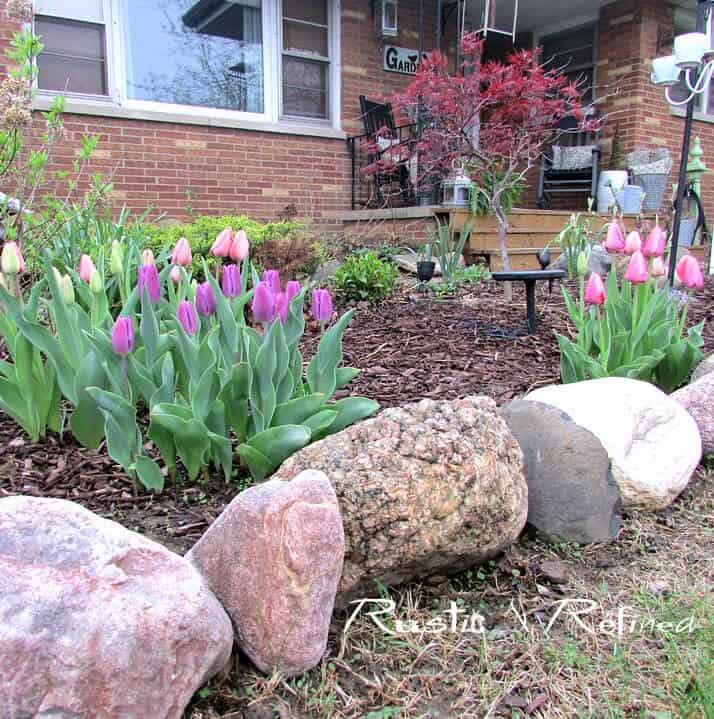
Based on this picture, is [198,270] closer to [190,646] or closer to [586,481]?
[586,481]

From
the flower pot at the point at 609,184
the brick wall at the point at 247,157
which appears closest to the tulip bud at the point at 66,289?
the brick wall at the point at 247,157

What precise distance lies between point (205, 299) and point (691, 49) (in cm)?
321

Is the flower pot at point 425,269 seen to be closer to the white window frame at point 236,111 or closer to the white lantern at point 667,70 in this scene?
the white lantern at point 667,70

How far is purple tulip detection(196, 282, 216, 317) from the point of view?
6.38 ft

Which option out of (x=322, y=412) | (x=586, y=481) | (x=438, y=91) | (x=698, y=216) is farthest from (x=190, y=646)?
(x=698, y=216)

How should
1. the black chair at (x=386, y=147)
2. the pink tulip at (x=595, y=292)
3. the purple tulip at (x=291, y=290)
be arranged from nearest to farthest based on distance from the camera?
the purple tulip at (x=291, y=290), the pink tulip at (x=595, y=292), the black chair at (x=386, y=147)

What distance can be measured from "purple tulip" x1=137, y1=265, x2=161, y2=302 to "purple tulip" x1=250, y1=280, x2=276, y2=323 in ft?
1.04

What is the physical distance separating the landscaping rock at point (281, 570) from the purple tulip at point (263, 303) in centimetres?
64

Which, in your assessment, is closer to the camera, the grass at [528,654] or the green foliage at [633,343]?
the grass at [528,654]

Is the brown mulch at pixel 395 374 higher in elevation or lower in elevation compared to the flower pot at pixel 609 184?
lower

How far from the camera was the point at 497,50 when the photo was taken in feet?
33.9

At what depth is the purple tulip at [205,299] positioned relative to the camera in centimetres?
194

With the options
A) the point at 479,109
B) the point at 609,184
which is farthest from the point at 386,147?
the point at 609,184

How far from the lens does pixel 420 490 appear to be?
60.4 inches
